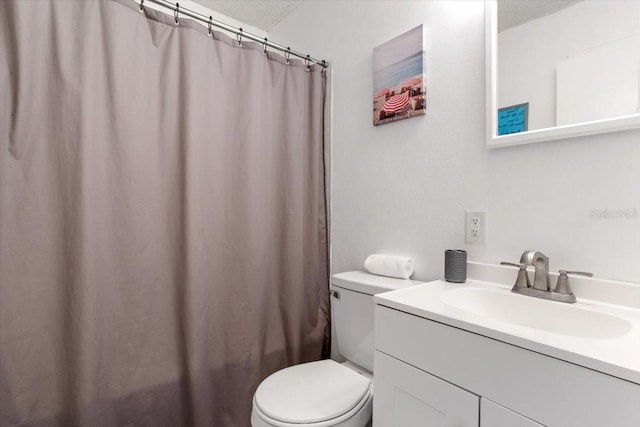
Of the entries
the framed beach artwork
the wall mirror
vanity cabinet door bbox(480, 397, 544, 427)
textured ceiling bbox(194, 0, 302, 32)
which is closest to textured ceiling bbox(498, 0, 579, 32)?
the wall mirror

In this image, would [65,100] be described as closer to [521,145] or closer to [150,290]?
[150,290]

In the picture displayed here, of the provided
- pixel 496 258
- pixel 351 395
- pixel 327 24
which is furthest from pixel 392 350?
pixel 327 24

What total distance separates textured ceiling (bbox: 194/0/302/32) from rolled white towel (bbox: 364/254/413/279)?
164 cm

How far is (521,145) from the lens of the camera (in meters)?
1.00

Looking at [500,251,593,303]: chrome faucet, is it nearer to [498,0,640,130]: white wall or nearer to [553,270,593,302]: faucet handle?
[553,270,593,302]: faucet handle

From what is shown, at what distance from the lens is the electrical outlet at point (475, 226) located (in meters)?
1.09

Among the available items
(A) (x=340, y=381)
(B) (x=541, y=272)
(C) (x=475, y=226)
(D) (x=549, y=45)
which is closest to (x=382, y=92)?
(D) (x=549, y=45)

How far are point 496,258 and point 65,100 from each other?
1.59 meters

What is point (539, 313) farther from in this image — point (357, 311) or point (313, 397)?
point (313, 397)

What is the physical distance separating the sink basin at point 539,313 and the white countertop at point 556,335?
16 mm

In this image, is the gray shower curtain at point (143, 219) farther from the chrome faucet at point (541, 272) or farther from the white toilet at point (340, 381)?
the chrome faucet at point (541, 272)

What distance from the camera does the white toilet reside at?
0.99 m

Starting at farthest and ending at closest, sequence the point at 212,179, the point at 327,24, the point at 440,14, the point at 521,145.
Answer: the point at 327,24 → the point at 212,179 → the point at 440,14 → the point at 521,145

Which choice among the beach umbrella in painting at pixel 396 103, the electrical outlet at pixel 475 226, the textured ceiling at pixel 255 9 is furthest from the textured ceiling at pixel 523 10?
the textured ceiling at pixel 255 9
